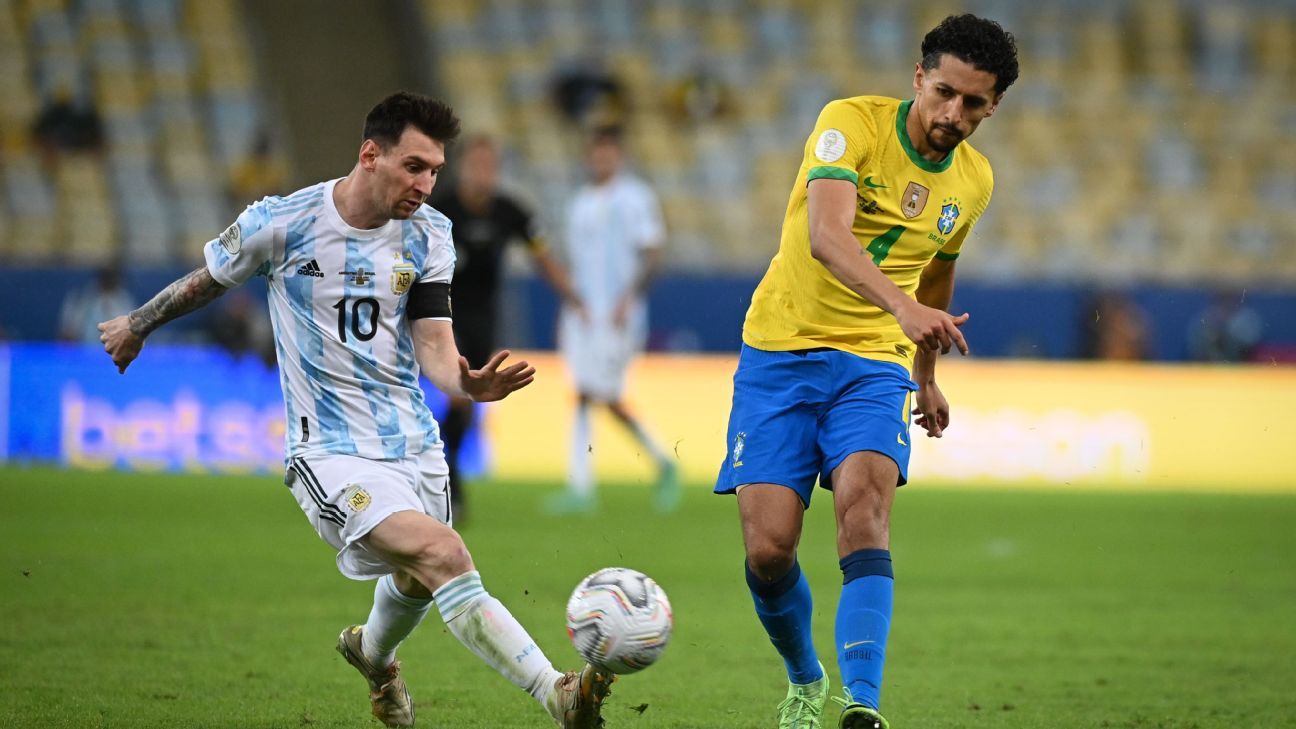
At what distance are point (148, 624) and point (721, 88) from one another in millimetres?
17741

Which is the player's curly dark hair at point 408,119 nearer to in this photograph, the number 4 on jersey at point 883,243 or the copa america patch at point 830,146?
the copa america patch at point 830,146

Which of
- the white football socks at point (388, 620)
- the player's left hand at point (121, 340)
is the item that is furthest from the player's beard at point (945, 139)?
the player's left hand at point (121, 340)

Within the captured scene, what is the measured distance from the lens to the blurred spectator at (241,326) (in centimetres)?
1711

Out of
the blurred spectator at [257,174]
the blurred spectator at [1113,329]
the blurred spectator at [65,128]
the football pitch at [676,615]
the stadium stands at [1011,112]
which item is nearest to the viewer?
the football pitch at [676,615]

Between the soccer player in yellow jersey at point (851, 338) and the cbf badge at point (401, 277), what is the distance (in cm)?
104

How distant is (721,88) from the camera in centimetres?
2414

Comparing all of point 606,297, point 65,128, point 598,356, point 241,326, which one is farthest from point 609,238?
point 65,128

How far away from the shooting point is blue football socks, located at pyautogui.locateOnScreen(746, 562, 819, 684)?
5316mm

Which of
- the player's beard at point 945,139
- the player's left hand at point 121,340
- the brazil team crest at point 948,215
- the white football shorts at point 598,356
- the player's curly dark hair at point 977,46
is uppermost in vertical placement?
the white football shorts at point 598,356

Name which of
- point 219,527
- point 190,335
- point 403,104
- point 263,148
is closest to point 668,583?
point 219,527

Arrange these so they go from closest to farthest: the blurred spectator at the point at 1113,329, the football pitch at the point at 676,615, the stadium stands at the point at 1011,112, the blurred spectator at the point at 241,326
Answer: the football pitch at the point at 676,615
the blurred spectator at the point at 241,326
the blurred spectator at the point at 1113,329
the stadium stands at the point at 1011,112

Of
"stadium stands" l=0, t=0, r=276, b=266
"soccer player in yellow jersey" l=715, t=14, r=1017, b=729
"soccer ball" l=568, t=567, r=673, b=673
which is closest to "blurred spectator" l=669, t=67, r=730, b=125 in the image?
"stadium stands" l=0, t=0, r=276, b=266

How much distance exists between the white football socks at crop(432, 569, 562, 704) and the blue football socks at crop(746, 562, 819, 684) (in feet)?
2.63

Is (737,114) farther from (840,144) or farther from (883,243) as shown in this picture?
(840,144)
